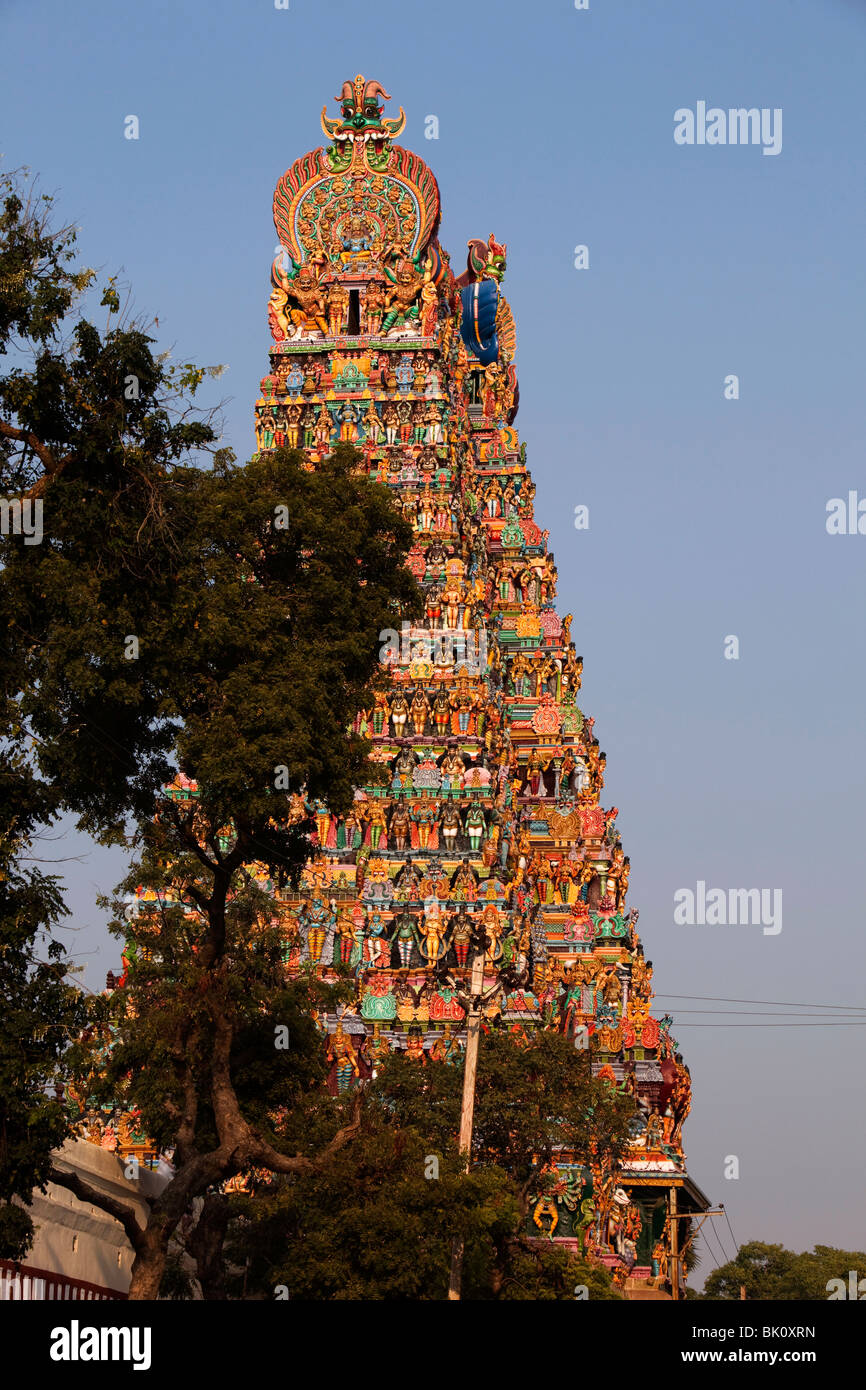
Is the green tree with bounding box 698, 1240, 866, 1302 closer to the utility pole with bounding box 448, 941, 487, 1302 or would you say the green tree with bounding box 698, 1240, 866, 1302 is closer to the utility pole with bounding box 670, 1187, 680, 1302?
the utility pole with bounding box 670, 1187, 680, 1302

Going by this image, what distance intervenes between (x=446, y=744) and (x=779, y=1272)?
5318cm

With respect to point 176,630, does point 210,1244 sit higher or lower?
lower

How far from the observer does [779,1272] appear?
9556 cm

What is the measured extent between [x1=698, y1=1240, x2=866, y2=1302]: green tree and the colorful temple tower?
27.7m

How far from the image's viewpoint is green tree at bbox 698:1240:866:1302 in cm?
9112

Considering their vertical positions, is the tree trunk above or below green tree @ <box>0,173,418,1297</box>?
below

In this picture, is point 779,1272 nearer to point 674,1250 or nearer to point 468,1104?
point 674,1250

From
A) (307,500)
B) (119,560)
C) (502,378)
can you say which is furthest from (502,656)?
(119,560)

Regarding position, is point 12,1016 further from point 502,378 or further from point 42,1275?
point 502,378

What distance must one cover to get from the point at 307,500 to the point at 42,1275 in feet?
40.3

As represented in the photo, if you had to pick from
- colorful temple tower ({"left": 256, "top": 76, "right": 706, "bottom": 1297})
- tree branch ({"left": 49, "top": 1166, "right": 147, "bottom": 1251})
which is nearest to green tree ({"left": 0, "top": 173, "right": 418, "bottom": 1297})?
tree branch ({"left": 49, "top": 1166, "right": 147, "bottom": 1251})

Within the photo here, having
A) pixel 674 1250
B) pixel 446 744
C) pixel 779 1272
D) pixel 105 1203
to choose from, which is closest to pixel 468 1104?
pixel 105 1203

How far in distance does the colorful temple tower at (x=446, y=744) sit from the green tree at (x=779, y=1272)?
2770 cm

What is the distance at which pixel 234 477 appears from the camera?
30250mm
